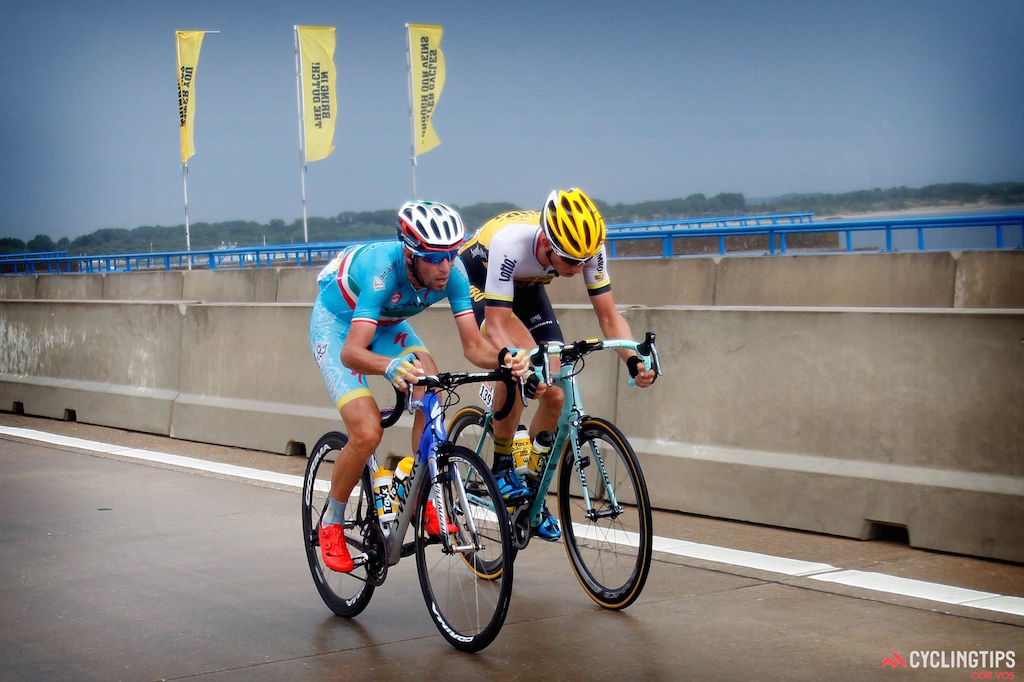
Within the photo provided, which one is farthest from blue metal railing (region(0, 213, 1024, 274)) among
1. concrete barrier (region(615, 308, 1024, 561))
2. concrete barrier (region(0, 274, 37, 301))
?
concrete barrier (region(615, 308, 1024, 561))

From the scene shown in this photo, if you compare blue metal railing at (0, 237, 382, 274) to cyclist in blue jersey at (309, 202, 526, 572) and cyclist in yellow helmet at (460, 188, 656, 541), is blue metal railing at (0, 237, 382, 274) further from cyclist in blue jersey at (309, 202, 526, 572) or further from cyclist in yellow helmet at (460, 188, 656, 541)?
cyclist in blue jersey at (309, 202, 526, 572)

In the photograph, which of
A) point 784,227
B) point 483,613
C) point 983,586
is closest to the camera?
point 483,613

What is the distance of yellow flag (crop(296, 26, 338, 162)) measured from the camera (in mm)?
33688

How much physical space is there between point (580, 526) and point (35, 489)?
16.2 feet

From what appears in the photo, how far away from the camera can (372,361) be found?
474cm

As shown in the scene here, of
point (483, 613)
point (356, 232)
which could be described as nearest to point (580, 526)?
point (483, 613)

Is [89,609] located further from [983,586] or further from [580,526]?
[983,586]

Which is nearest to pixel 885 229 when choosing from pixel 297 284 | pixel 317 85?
pixel 297 284

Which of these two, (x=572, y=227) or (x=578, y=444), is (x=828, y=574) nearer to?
(x=578, y=444)

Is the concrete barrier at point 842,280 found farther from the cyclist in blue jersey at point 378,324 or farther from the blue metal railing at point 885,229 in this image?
the cyclist in blue jersey at point 378,324

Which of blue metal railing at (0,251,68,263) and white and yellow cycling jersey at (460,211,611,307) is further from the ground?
blue metal railing at (0,251,68,263)

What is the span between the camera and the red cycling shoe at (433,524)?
467cm

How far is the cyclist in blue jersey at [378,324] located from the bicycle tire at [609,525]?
2.15 feet

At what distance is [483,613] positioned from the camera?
15.1 feet
